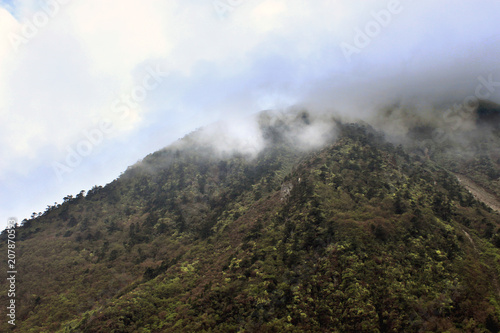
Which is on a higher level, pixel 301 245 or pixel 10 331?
pixel 10 331

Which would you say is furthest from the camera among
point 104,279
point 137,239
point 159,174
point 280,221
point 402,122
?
point 402,122

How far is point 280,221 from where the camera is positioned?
56.8 metres

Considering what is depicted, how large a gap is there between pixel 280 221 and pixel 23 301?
5327cm

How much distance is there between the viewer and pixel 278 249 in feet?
158

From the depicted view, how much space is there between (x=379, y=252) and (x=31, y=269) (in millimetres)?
74607

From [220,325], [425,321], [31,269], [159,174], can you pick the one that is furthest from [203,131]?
[425,321]

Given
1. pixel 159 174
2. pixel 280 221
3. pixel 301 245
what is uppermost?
pixel 159 174

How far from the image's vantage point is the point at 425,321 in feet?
100

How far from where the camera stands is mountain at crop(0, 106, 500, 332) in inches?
1375

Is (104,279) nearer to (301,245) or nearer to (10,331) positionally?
(10,331)

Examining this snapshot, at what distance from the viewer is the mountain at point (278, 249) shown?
34.9 m

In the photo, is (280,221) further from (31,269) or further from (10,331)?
(31,269)

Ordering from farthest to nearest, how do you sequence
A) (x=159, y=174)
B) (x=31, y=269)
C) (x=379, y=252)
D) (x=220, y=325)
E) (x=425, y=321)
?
(x=159, y=174)
(x=31, y=269)
(x=379, y=252)
(x=220, y=325)
(x=425, y=321)

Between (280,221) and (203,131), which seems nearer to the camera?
(280,221)
